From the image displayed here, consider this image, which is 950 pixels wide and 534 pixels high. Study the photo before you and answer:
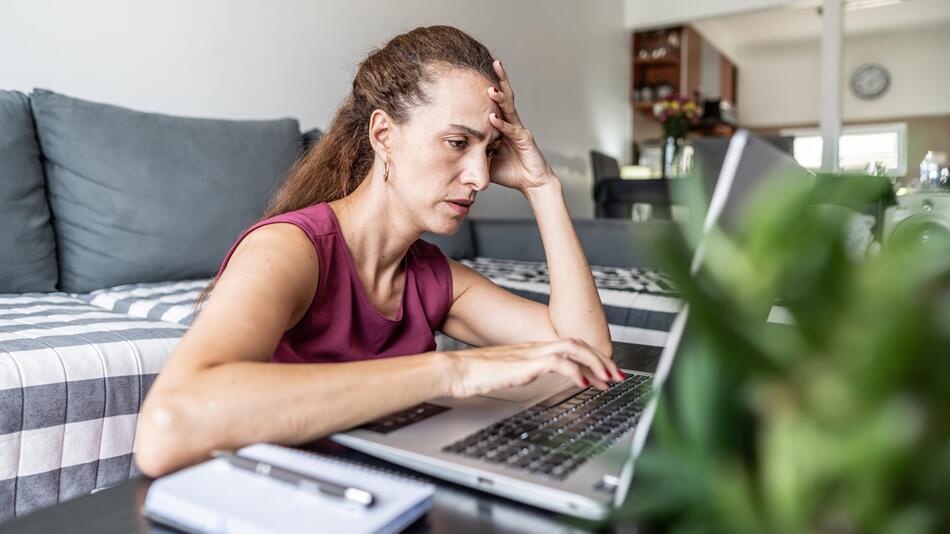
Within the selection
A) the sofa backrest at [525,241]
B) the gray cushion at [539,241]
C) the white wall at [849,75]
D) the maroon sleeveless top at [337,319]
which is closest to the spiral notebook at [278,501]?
the maroon sleeveless top at [337,319]

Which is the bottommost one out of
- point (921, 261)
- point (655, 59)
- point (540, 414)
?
point (540, 414)

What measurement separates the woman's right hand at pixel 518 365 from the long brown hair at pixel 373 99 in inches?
21.5

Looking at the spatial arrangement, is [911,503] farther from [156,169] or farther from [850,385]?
[156,169]

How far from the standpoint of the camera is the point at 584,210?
17.5ft

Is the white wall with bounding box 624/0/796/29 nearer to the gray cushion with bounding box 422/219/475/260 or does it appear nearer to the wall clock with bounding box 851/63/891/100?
the gray cushion with bounding box 422/219/475/260

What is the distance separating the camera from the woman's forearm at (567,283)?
129 cm

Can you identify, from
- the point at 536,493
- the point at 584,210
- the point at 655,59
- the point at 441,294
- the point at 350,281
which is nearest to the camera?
the point at 536,493

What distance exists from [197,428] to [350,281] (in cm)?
49

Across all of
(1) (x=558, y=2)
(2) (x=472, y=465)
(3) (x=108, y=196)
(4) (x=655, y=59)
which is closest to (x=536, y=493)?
(2) (x=472, y=465)

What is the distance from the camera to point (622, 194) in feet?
13.7

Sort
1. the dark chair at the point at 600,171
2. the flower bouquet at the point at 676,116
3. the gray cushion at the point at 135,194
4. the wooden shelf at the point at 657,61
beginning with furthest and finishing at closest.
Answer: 1. the wooden shelf at the point at 657,61
2. the flower bouquet at the point at 676,116
3. the dark chair at the point at 600,171
4. the gray cushion at the point at 135,194

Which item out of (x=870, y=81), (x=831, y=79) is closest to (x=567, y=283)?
(x=831, y=79)

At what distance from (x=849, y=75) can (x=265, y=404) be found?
9.66 meters

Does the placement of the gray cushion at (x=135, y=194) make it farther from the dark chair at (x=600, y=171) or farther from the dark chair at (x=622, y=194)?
the dark chair at (x=600, y=171)
